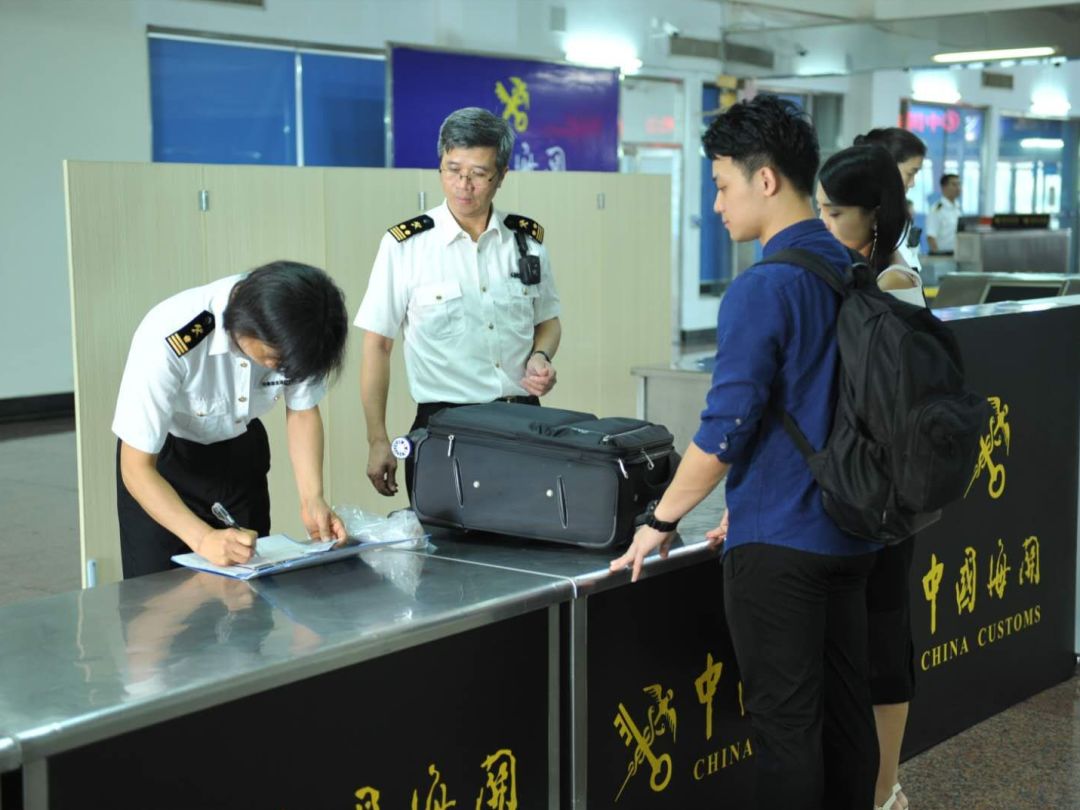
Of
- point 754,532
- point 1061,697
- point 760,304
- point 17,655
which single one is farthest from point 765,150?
point 1061,697

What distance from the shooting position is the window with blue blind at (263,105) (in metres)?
8.03

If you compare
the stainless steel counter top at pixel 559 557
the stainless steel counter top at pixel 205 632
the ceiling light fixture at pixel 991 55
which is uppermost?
the ceiling light fixture at pixel 991 55

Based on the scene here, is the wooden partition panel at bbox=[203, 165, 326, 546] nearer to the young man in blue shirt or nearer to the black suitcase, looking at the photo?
the black suitcase

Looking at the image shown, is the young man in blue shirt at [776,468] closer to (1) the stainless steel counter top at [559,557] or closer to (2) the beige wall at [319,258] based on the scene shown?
(1) the stainless steel counter top at [559,557]

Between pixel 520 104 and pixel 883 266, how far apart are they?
765 centimetres

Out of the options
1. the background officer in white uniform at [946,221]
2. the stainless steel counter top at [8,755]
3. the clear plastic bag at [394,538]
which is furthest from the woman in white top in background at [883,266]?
the background officer in white uniform at [946,221]

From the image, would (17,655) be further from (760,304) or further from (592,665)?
(760,304)

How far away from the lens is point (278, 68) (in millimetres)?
8469

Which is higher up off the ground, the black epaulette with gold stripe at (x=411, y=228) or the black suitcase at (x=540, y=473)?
the black epaulette with gold stripe at (x=411, y=228)

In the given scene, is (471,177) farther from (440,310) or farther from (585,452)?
(585,452)

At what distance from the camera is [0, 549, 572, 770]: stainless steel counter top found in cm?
144

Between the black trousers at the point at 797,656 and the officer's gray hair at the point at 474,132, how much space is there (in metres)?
1.15

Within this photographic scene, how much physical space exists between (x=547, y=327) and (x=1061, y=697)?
1.62 metres

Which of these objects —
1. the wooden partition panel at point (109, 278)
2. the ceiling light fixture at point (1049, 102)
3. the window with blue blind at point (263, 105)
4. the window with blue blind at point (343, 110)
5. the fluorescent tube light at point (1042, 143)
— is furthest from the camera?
the fluorescent tube light at point (1042, 143)
